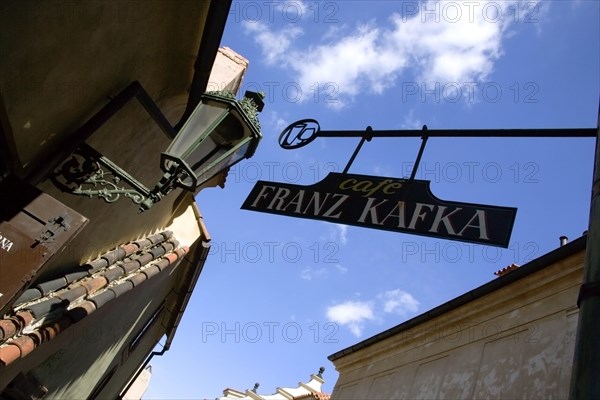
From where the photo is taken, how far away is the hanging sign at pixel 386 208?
9.05 ft

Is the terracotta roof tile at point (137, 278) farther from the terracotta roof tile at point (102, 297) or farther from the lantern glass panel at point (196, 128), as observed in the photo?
the lantern glass panel at point (196, 128)

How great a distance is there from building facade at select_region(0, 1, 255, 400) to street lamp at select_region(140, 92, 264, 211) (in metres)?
0.37

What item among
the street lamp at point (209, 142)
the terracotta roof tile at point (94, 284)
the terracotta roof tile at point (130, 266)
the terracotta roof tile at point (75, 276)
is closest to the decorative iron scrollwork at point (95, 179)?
the street lamp at point (209, 142)

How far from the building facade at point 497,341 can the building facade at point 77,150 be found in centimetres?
516

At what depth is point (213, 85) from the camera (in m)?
8.68

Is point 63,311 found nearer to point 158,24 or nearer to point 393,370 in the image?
point 158,24

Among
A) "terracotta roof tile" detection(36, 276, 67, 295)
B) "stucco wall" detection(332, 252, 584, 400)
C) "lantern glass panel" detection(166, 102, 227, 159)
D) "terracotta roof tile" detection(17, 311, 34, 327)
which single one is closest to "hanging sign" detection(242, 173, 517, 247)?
"lantern glass panel" detection(166, 102, 227, 159)

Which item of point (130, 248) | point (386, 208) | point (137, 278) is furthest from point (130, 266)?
point (386, 208)

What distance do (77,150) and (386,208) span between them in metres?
2.57

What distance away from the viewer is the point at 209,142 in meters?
3.97

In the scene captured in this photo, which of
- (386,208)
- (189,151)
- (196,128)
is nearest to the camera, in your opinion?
(386,208)

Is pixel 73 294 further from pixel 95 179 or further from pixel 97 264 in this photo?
pixel 95 179

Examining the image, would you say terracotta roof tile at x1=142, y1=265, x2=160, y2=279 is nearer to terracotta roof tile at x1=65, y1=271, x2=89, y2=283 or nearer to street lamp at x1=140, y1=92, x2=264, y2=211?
terracotta roof tile at x1=65, y1=271, x2=89, y2=283

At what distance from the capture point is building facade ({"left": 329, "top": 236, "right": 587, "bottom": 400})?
20.5 feet
